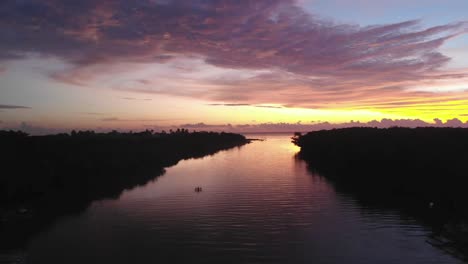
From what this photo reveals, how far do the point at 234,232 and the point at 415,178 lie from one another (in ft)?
73.0

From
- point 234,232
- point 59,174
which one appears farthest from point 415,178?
point 59,174

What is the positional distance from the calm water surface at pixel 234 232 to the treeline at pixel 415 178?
1.96m

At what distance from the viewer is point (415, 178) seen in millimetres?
38188

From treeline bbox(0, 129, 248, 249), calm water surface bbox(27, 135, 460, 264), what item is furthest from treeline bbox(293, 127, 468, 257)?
treeline bbox(0, 129, 248, 249)

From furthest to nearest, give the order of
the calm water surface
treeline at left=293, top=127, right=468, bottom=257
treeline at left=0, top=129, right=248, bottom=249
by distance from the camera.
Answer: treeline at left=0, top=129, right=248, bottom=249, treeline at left=293, top=127, right=468, bottom=257, the calm water surface

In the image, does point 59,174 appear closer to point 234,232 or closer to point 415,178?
point 234,232

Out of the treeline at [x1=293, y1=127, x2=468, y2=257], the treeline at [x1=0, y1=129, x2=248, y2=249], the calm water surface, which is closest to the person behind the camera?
the calm water surface

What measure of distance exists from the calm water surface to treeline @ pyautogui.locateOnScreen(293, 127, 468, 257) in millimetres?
1957

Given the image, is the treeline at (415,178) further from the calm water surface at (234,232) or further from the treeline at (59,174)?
the treeline at (59,174)

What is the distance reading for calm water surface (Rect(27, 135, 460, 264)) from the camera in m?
19.9

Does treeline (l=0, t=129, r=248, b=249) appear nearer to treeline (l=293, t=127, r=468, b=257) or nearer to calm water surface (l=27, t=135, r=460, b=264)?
calm water surface (l=27, t=135, r=460, b=264)

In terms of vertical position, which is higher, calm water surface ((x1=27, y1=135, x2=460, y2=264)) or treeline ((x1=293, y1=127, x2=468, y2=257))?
treeline ((x1=293, y1=127, x2=468, y2=257))

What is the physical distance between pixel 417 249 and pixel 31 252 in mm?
19435

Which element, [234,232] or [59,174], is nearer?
[234,232]
